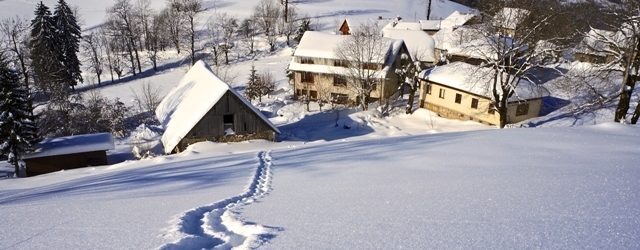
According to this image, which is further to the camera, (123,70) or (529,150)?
(123,70)

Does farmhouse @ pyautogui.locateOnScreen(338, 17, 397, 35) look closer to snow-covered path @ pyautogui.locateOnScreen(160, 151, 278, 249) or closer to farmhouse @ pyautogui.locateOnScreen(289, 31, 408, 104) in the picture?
farmhouse @ pyautogui.locateOnScreen(289, 31, 408, 104)

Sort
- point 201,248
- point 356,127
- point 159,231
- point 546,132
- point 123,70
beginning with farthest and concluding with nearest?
point 123,70
point 356,127
point 546,132
point 159,231
point 201,248

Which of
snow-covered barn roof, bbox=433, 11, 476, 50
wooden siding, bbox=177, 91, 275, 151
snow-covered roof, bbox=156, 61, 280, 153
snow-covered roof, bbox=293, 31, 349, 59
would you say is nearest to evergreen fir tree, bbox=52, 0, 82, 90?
snow-covered roof, bbox=156, 61, 280, 153

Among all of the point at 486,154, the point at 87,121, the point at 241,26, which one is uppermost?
the point at 241,26

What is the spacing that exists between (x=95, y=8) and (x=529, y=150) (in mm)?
86750

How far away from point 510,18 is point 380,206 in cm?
1908

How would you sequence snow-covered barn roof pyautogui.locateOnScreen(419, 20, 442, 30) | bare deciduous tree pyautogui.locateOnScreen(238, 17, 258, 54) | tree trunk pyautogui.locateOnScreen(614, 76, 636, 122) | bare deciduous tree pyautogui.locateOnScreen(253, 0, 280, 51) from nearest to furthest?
tree trunk pyautogui.locateOnScreen(614, 76, 636, 122)
snow-covered barn roof pyautogui.locateOnScreen(419, 20, 442, 30)
bare deciduous tree pyautogui.locateOnScreen(238, 17, 258, 54)
bare deciduous tree pyautogui.locateOnScreen(253, 0, 280, 51)

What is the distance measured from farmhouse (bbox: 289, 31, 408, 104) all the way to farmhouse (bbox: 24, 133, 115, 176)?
16673mm

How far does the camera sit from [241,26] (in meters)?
64.9

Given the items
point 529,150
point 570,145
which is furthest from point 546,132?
point 529,150

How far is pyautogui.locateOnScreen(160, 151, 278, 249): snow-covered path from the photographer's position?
16.3 feet

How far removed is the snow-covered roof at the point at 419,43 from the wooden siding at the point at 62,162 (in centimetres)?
2980

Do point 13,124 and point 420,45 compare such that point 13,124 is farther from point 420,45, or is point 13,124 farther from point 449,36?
point 449,36

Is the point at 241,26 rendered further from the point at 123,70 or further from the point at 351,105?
the point at 351,105
